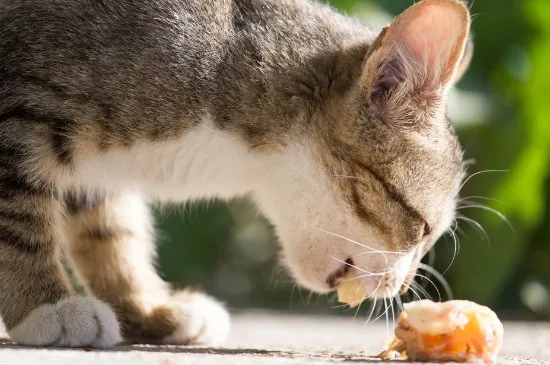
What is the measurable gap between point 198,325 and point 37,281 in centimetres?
55

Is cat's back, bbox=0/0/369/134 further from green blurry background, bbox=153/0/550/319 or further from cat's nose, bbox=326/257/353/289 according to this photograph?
green blurry background, bbox=153/0/550/319

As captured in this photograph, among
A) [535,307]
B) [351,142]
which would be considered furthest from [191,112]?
[535,307]

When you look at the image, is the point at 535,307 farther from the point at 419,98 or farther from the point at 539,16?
the point at 419,98

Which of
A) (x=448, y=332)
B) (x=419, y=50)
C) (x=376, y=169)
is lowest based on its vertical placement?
(x=448, y=332)

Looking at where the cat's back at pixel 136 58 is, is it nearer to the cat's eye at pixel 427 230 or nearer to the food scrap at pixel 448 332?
the cat's eye at pixel 427 230

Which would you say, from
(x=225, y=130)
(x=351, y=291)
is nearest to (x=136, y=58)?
(x=225, y=130)

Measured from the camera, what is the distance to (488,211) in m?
4.37

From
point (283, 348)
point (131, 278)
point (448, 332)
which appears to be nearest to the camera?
point (448, 332)

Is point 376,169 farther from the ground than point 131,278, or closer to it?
farther from the ground

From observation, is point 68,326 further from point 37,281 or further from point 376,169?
point 376,169

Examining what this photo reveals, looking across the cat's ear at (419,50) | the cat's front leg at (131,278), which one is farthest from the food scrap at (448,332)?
the cat's front leg at (131,278)

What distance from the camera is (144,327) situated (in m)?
2.69

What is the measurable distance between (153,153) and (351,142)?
515 millimetres

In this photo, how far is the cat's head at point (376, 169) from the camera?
2.46 meters
